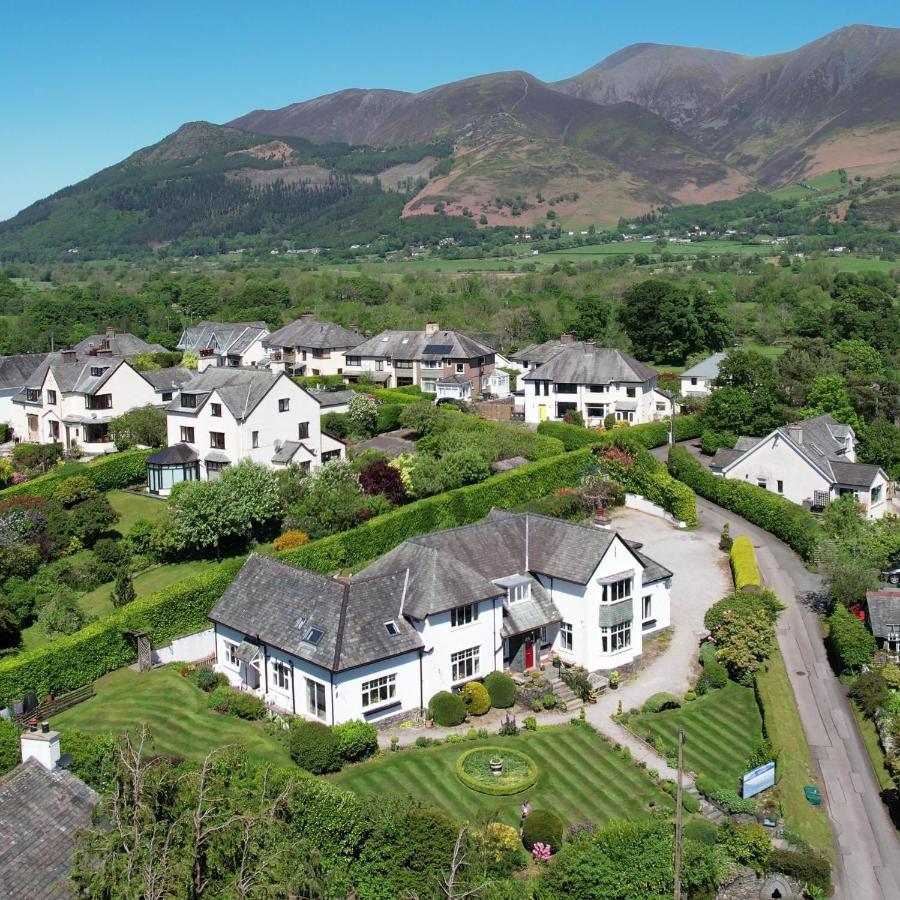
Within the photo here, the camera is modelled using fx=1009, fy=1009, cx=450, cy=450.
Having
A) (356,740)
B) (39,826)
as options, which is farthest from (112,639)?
(39,826)

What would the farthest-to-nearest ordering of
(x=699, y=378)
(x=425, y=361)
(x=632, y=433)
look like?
1. (x=425, y=361)
2. (x=699, y=378)
3. (x=632, y=433)

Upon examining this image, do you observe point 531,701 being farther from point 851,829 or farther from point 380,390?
point 380,390

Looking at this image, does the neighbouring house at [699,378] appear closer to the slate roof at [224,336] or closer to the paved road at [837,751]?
the paved road at [837,751]

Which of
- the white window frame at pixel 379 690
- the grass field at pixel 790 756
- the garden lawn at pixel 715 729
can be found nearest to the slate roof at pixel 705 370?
the grass field at pixel 790 756

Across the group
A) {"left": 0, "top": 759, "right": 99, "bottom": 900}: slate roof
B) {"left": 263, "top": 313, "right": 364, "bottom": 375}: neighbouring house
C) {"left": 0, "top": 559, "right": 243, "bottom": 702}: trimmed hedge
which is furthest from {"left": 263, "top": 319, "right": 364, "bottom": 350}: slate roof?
{"left": 0, "top": 759, "right": 99, "bottom": 900}: slate roof

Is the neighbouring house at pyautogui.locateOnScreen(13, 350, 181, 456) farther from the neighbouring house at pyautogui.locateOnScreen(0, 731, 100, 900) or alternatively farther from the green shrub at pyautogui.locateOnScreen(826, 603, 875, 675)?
the green shrub at pyautogui.locateOnScreen(826, 603, 875, 675)

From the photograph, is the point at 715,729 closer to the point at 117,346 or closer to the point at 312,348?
the point at 312,348

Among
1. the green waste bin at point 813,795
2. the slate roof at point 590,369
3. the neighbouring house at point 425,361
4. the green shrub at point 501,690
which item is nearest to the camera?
the green waste bin at point 813,795
